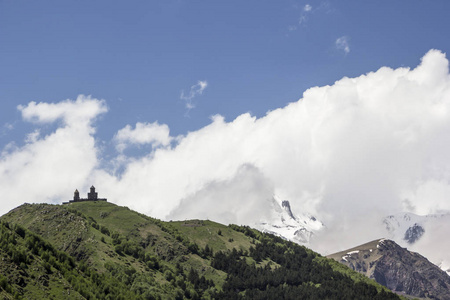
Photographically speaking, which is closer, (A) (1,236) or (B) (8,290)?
(B) (8,290)

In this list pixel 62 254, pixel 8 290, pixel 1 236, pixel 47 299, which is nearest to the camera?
pixel 8 290

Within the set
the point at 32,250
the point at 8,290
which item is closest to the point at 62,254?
the point at 32,250

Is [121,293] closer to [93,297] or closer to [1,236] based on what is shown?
[93,297]

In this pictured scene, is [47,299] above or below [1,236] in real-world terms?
below

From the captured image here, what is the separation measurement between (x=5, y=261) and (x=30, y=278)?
26.5 ft

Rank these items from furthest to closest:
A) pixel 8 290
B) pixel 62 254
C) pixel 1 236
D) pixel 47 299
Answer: pixel 62 254
pixel 1 236
pixel 47 299
pixel 8 290

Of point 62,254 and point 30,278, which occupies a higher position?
point 62,254

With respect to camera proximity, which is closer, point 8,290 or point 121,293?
point 8,290

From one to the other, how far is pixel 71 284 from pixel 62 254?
806 inches

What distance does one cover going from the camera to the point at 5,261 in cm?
15538

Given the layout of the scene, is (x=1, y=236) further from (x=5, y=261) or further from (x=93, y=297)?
(x=93, y=297)

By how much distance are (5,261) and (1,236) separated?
49.7 feet

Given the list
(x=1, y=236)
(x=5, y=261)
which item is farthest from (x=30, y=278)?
(x=1, y=236)

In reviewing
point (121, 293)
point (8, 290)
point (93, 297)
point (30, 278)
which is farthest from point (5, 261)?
point (121, 293)
